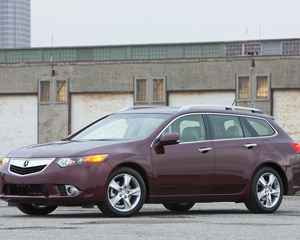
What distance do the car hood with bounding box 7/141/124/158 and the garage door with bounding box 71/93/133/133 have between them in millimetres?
29967

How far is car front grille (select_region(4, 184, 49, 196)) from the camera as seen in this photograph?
7629mm

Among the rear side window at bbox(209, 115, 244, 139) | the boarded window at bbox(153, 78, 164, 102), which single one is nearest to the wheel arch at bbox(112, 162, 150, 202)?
the rear side window at bbox(209, 115, 244, 139)

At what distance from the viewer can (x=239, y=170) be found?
9047mm

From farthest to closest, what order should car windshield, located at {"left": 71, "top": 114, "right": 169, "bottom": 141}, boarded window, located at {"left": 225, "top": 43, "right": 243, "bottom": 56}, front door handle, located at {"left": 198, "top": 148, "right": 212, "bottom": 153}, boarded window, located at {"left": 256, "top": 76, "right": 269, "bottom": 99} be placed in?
boarded window, located at {"left": 225, "top": 43, "right": 243, "bottom": 56}
boarded window, located at {"left": 256, "top": 76, "right": 269, "bottom": 99}
front door handle, located at {"left": 198, "top": 148, "right": 212, "bottom": 153}
car windshield, located at {"left": 71, "top": 114, "right": 169, "bottom": 141}

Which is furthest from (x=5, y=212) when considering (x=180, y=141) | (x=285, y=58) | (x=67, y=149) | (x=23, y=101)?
(x=23, y=101)

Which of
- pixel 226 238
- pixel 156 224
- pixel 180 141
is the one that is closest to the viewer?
pixel 226 238

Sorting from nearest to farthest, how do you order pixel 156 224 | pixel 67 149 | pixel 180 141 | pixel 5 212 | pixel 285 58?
pixel 156 224
pixel 67 149
pixel 180 141
pixel 5 212
pixel 285 58

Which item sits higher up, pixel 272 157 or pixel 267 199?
pixel 272 157

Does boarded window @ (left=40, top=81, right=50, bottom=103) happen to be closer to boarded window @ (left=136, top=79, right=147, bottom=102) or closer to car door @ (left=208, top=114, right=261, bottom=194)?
boarded window @ (left=136, top=79, right=147, bottom=102)

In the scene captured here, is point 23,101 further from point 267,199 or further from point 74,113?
point 267,199

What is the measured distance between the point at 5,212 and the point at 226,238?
4.41 meters

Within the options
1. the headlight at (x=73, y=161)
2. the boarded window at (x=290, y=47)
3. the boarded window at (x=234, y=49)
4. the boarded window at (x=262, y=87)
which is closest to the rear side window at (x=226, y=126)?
the headlight at (x=73, y=161)

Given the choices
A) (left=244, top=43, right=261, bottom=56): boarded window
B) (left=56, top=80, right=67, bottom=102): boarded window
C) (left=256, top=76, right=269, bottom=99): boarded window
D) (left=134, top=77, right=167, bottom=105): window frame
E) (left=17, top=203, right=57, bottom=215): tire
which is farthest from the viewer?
(left=56, top=80, right=67, bottom=102): boarded window

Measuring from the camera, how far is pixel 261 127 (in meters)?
9.78
